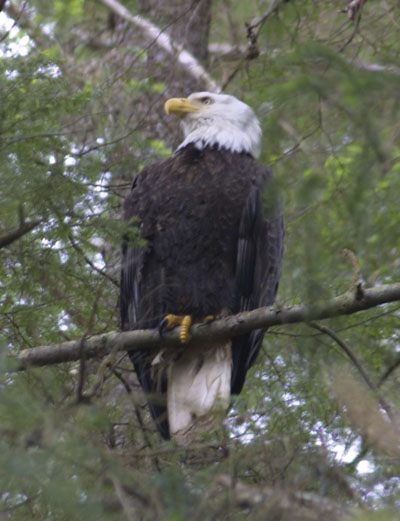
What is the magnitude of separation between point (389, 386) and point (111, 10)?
3.83 m

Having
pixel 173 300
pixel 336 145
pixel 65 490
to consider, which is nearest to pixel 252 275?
pixel 173 300

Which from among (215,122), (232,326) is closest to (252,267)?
(232,326)

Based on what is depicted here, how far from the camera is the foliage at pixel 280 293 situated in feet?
8.20

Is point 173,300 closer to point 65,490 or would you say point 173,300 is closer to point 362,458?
point 362,458

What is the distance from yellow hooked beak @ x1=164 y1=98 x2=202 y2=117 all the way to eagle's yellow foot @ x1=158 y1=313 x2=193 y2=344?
1578 mm

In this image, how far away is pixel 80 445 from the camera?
2.51 meters

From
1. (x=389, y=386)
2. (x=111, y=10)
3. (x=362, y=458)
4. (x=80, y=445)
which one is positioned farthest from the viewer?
(x=111, y=10)

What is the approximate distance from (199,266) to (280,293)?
0.93 metres

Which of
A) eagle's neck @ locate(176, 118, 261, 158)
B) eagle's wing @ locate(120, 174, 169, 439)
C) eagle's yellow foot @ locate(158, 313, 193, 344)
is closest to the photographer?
eagle's yellow foot @ locate(158, 313, 193, 344)

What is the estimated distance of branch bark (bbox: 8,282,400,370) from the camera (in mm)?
3389

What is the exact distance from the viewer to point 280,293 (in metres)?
5.51

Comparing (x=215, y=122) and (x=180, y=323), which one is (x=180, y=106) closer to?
(x=215, y=122)

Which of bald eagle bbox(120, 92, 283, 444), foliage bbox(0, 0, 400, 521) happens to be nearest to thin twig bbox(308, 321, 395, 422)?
foliage bbox(0, 0, 400, 521)

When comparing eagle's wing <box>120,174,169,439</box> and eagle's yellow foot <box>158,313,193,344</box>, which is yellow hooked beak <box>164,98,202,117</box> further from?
eagle's yellow foot <box>158,313,193,344</box>
